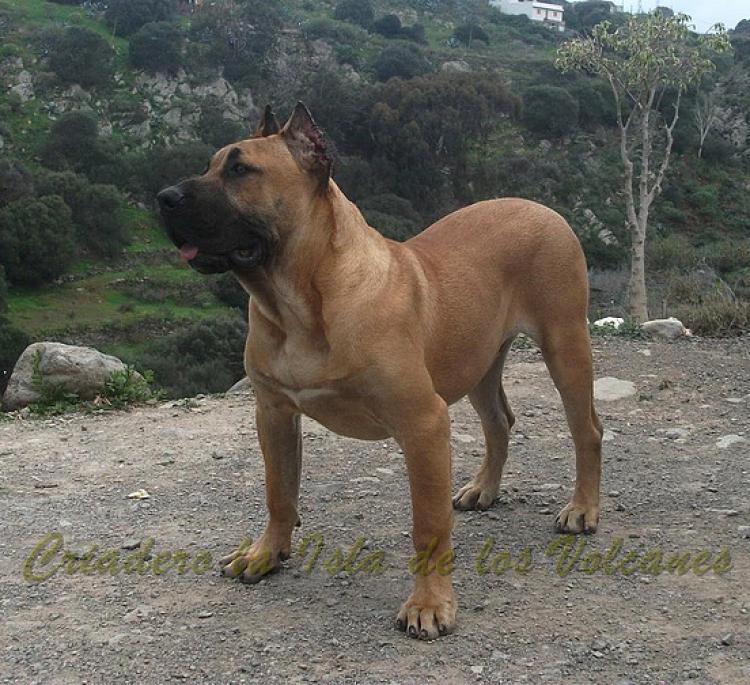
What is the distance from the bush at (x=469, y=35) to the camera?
53.7m

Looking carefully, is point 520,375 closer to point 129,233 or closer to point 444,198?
point 129,233

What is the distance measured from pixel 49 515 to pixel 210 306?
66.9 ft

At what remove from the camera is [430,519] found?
3.48 meters

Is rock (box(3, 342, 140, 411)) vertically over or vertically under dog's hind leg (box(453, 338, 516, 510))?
under

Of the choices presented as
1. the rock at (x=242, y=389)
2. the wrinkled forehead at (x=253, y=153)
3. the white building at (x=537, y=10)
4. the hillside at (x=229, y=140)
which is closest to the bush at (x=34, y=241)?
the hillside at (x=229, y=140)

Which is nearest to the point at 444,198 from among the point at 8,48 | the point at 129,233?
the point at 129,233

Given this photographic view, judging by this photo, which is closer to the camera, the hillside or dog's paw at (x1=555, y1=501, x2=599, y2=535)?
dog's paw at (x1=555, y1=501, x2=599, y2=535)

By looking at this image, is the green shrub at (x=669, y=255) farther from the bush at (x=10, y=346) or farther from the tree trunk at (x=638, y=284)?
the bush at (x=10, y=346)

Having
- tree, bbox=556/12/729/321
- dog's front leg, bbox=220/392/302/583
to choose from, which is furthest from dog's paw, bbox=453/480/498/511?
tree, bbox=556/12/729/321

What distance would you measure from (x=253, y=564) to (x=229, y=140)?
3212 centimetres

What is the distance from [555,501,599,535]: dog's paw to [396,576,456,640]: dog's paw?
1125 mm

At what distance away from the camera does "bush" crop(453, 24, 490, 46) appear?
5366 cm

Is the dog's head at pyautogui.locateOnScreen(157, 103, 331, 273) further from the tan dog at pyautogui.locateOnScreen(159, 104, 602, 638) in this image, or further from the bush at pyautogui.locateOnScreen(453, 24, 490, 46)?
the bush at pyautogui.locateOnScreen(453, 24, 490, 46)

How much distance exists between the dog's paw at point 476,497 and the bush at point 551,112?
35.2 m
